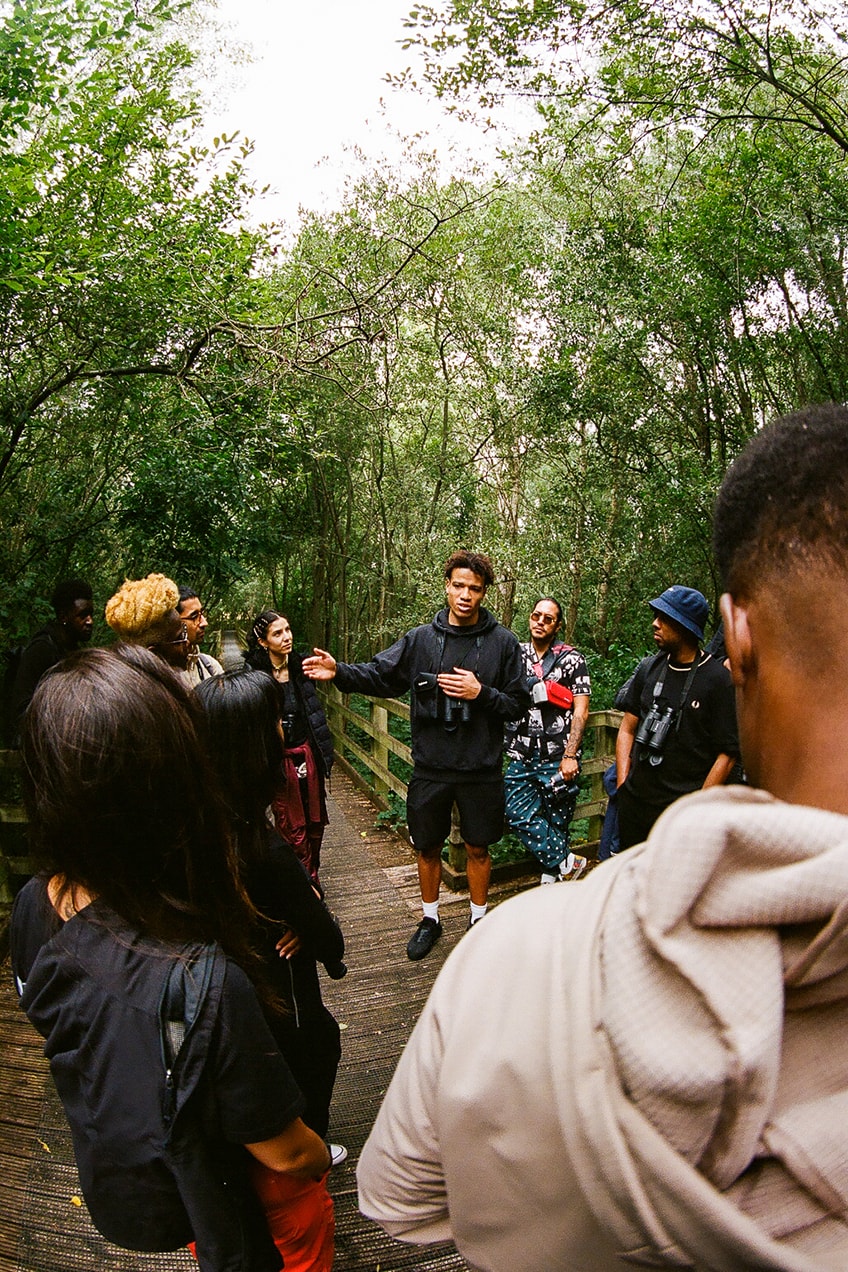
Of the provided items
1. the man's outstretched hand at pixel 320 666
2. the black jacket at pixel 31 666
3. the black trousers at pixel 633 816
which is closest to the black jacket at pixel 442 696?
the man's outstretched hand at pixel 320 666

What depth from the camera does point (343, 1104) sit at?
110 inches

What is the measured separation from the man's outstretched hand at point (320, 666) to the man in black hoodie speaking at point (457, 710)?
163 millimetres

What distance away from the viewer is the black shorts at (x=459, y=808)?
146 inches

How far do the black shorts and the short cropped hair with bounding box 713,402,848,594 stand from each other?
298 cm

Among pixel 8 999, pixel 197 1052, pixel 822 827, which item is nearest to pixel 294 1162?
pixel 197 1052

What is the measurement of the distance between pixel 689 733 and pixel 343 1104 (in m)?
A: 2.11

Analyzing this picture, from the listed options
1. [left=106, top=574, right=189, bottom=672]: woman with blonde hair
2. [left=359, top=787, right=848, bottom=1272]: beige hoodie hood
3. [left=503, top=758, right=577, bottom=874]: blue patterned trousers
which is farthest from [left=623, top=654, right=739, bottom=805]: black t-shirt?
[left=359, top=787, right=848, bottom=1272]: beige hoodie hood

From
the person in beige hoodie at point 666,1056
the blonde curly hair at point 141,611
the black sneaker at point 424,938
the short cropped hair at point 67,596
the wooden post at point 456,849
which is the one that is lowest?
the black sneaker at point 424,938

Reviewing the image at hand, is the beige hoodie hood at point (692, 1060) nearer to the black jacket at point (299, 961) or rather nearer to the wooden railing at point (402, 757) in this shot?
the black jacket at point (299, 961)

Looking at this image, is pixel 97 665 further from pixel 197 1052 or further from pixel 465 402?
pixel 465 402

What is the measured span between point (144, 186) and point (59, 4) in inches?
111

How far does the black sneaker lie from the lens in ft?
12.4

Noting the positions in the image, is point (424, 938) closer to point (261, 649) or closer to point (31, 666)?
point (261, 649)

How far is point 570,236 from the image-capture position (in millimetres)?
10086
